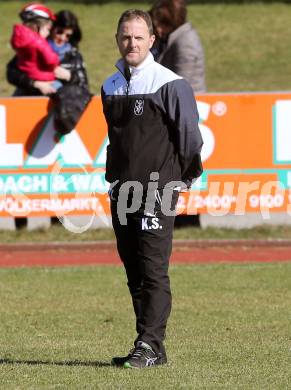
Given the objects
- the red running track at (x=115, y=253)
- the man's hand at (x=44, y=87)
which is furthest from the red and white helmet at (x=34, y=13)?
the red running track at (x=115, y=253)

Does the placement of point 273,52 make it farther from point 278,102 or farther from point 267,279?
point 267,279

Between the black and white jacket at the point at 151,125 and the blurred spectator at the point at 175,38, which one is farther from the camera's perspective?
the blurred spectator at the point at 175,38

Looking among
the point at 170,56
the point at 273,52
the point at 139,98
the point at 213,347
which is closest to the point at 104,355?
the point at 213,347

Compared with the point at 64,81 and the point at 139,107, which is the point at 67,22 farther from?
the point at 139,107

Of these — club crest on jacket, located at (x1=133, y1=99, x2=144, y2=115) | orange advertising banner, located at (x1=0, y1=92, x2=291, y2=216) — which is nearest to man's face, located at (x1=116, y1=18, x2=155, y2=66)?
club crest on jacket, located at (x1=133, y1=99, x2=144, y2=115)

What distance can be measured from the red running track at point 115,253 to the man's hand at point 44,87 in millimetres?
1854

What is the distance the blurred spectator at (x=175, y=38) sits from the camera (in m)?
12.8

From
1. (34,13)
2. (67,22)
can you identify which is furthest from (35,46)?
(67,22)

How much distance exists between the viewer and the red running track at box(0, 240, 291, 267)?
12.6 m

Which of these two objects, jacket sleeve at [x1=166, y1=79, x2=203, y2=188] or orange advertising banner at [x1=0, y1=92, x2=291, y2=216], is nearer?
jacket sleeve at [x1=166, y1=79, x2=203, y2=188]

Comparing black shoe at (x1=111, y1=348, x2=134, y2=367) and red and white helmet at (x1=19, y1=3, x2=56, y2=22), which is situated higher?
red and white helmet at (x1=19, y1=3, x2=56, y2=22)

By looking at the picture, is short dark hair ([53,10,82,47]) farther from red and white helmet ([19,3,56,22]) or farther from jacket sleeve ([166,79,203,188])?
jacket sleeve ([166,79,203,188])

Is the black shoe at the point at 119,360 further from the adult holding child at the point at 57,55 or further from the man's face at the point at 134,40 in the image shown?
the adult holding child at the point at 57,55

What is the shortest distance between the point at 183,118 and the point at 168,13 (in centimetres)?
630
